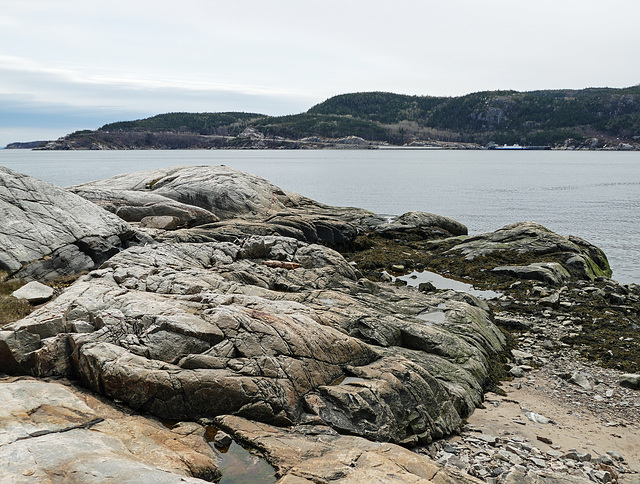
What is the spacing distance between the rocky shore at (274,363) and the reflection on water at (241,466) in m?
0.11

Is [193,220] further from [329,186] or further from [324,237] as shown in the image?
[329,186]

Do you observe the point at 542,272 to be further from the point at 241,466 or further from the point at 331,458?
the point at 241,466

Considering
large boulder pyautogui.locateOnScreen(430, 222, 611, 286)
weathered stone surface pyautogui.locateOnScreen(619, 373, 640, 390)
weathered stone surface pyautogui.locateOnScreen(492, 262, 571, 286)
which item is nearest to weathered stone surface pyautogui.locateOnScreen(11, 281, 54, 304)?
weathered stone surface pyautogui.locateOnScreen(619, 373, 640, 390)

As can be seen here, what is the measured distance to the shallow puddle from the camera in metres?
21.3

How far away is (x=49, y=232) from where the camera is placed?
16609mm

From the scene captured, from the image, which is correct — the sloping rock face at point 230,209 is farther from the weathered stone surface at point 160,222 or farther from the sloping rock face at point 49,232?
the sloping rock face at point 49,232

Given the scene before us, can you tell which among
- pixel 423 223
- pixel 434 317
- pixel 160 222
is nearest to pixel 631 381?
pixel 434 317

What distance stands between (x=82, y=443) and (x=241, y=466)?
233cm

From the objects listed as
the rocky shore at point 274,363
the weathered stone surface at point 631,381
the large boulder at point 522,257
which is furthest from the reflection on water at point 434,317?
the large boulder at point 522,257

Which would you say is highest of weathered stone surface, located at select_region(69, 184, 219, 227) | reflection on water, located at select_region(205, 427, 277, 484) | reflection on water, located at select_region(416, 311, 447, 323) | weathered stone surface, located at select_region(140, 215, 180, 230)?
weathered stone surface, located at select_region(69, 184, 219, 227)

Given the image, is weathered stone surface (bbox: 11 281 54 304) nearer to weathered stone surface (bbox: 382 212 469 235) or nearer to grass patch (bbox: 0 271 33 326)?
grass patch (bbox: 0 271 33 326)

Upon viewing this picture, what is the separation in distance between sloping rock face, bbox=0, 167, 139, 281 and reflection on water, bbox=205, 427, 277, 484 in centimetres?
1067

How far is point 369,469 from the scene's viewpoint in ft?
22.3

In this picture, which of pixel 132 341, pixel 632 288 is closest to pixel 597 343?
pixel 632 288
